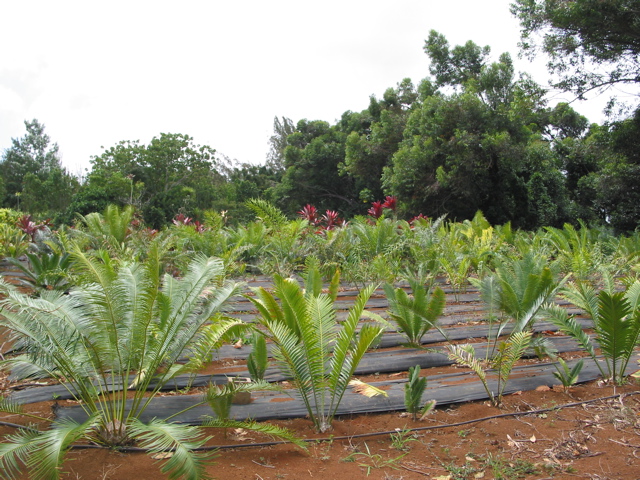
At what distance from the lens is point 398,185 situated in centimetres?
1677

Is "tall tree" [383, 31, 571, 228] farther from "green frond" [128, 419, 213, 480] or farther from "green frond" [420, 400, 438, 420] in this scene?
"green frond" [128, 419, 213, 480]

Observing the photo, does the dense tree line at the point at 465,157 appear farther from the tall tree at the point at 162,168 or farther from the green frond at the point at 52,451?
the green frond at the point at 52,451

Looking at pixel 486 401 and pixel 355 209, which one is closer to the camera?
pixel 486 401

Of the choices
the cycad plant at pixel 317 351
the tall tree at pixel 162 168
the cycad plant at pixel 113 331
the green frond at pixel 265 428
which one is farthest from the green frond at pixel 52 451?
the tall tree at pixel 162 168

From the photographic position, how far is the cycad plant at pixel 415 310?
4043 millimetres

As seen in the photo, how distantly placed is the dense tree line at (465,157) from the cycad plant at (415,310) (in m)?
9.92

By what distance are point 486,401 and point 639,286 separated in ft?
6.40

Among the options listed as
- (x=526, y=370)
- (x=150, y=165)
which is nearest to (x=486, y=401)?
(x=526, y=370)

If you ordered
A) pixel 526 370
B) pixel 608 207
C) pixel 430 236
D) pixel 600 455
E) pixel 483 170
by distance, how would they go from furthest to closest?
pixel 608 207
pixel 483 170
pixel 430 236
pixel 526 370
pixel 600 455

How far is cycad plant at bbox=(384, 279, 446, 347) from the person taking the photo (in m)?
4.04

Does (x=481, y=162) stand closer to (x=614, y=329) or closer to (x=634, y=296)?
(x=634, y=296)

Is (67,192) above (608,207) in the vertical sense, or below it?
above

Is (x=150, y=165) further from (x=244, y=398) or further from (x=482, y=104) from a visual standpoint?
(x=244, y=398)

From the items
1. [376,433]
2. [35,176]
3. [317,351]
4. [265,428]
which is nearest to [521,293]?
[376,433]
